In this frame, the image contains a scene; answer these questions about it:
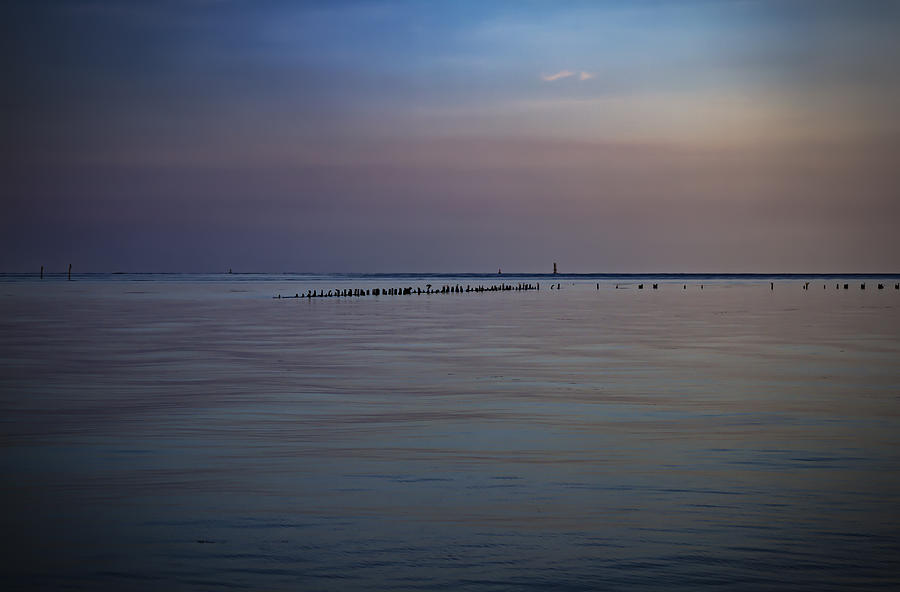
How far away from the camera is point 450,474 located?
40.3 ft

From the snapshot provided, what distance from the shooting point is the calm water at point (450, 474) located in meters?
8.54

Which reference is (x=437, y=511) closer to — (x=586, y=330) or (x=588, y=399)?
(x=588, y=399)

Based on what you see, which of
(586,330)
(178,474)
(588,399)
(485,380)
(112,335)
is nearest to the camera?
(178,474)

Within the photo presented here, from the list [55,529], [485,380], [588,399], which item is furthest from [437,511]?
[485,380]

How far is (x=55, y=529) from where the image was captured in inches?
380

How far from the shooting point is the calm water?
28.0 feet

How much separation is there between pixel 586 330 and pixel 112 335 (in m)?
21.8

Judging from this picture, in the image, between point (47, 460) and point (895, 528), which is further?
point (47, 460)


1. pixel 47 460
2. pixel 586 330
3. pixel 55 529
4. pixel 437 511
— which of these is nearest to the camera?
pixel 55 529

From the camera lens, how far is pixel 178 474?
12234mm

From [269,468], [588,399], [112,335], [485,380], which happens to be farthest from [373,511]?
[112,335]

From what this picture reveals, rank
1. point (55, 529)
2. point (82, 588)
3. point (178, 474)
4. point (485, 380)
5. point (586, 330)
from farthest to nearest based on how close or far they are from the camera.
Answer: point (586, 330) → point (485, 380) → point (178, 474) → point (55, 529) → point (82, 588)

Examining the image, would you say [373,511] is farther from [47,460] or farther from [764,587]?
[47,460]

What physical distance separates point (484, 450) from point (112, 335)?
2938 cm
